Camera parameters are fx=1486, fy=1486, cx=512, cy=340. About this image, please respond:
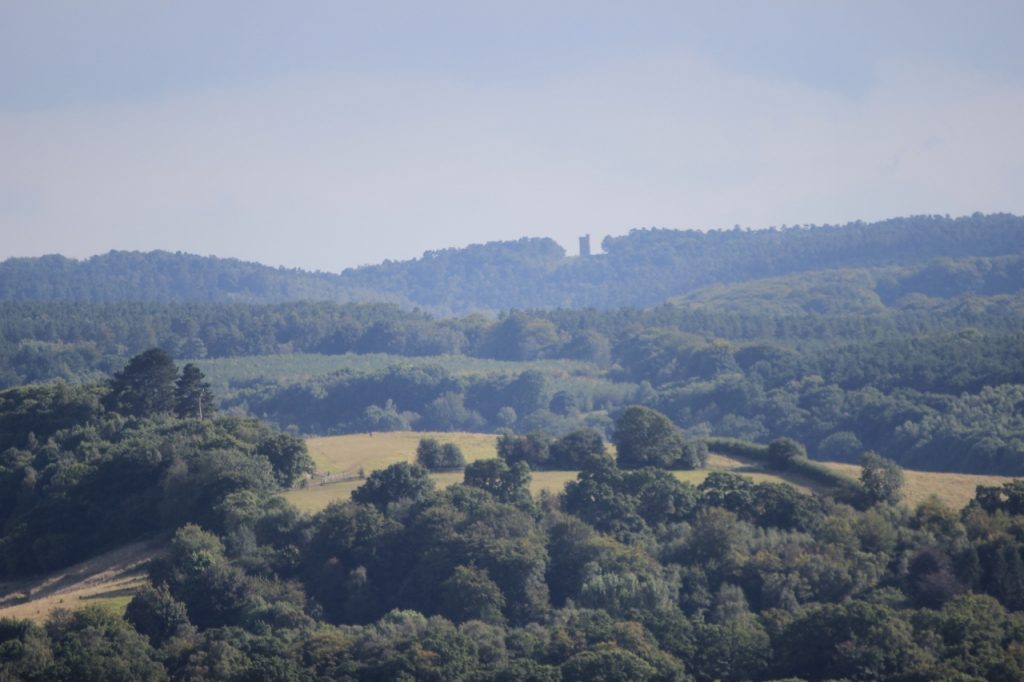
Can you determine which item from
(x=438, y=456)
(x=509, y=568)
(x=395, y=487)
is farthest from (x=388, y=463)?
(x=509, y=568)

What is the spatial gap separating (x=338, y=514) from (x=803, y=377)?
305ft

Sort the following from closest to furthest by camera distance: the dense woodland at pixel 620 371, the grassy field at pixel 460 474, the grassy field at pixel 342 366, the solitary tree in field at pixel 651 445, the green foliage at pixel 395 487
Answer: the green foliage at pixel 395 487 < the grassy field at pixel 460 474 < the solitary tree in field at pixel 651 445 < the dense woodland at pixel 620 371 < the grassy field at pixel 342 366

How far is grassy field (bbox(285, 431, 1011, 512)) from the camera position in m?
74.1

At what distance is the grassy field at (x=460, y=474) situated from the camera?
74.1 m

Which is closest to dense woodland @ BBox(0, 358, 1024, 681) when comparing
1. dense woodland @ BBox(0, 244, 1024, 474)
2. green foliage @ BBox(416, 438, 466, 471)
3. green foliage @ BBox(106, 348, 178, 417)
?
green foliage @ BBox(416, 438, 466, 471)

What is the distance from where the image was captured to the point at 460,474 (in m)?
78.6

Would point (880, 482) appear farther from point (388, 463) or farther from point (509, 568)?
point (388, 463)

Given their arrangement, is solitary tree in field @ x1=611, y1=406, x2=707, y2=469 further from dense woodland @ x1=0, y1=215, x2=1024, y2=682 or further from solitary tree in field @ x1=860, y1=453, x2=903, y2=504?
solitary tree in field @ x1=860, y1=453, x2=903, y2=504

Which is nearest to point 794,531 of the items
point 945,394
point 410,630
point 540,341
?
point 410,630

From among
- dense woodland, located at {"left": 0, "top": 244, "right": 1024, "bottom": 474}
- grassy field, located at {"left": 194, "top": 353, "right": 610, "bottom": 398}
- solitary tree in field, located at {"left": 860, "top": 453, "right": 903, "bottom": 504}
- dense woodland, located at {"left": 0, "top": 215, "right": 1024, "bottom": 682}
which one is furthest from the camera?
grassy field, located at {"left": 194, "top": 353, "right": 610, "bottom": 398}

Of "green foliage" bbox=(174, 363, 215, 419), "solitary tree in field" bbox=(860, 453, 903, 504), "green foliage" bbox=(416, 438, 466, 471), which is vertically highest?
"green foliage" bbox=(174, 363, 215, 419)

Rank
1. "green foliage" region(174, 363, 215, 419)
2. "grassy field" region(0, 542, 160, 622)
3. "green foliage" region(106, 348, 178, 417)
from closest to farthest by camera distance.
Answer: "grassy field" region(0, 542, 160, 622)
"green foliage" region(106, 348, 178, 417)
"green foliage" region(174, 363, 215, 419)

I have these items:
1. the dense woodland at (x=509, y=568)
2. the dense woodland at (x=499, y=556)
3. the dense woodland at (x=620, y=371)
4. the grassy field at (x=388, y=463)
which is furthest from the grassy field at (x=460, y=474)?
the dense woodland at (x=620, y=371)

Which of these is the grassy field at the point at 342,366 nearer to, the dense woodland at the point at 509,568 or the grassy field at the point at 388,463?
the grassy field at the point at 388,463
